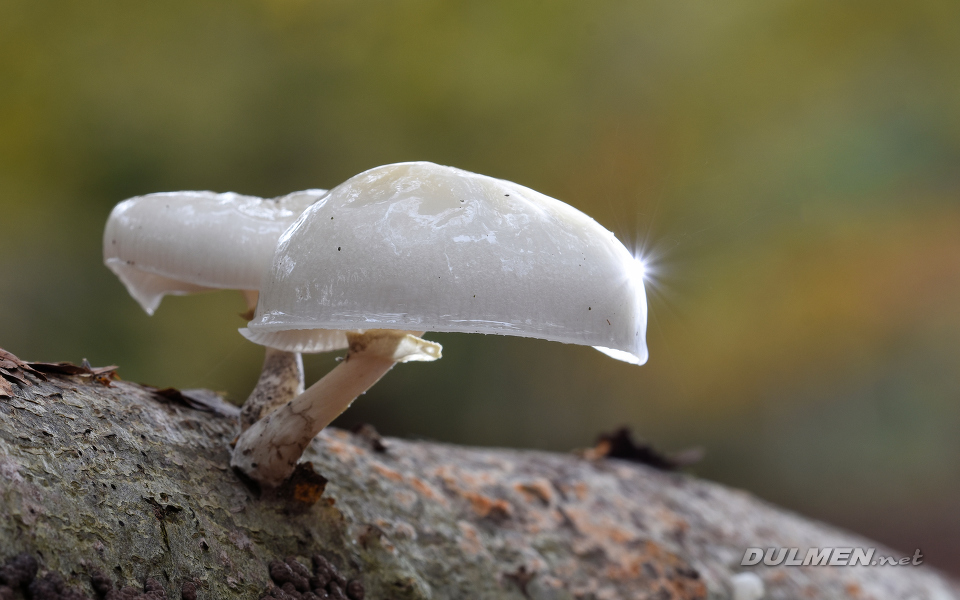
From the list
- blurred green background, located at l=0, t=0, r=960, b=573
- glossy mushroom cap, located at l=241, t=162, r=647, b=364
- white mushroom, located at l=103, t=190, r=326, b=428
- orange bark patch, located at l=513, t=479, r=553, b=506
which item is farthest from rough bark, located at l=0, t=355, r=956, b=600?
blurred green background, located at l=0, t=0, r=960, b=573

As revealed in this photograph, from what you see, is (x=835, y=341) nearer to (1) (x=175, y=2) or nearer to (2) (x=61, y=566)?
(2) (x=61, y=566)

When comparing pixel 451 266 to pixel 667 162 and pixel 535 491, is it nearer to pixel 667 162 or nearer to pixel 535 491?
pixel 535 491

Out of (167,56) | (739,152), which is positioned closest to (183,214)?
(167,56)
